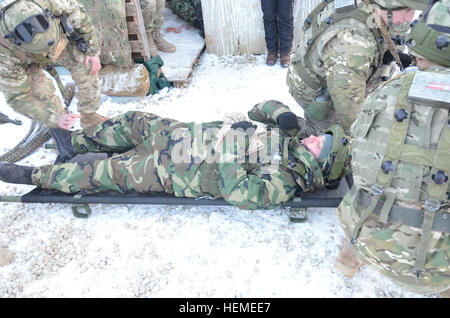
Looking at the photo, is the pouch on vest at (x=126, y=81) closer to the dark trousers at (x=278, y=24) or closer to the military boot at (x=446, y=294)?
the dark trousers at (x=278, y=24)

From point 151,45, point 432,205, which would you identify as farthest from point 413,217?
point 151,45

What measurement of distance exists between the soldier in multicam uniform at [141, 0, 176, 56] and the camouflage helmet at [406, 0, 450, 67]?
138 inches

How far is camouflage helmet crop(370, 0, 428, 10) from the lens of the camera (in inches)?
68.2

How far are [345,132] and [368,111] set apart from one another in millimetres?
963

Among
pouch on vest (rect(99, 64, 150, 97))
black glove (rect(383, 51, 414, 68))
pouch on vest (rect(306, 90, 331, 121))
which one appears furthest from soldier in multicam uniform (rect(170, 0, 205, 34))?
black glove (rect(383, 51, 414, 68))

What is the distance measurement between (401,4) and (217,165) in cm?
146

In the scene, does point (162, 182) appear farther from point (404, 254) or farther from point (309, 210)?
point (404, 254)

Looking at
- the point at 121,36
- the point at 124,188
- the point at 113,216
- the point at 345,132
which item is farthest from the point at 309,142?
the point at 121,36

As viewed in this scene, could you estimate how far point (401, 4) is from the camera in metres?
1.82

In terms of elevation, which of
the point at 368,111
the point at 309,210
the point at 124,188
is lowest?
the point at 309,210

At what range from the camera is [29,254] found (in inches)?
88.3

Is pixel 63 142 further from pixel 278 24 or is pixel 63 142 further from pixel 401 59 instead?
pixel 278 24

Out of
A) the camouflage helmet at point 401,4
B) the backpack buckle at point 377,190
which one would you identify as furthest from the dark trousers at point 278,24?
the backpack buckle at point 377,190

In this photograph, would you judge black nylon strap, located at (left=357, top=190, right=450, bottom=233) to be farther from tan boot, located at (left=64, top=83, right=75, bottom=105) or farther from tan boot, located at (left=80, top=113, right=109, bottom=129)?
tan boot, located at (left=64, top=83, right=75, bottom=105)
